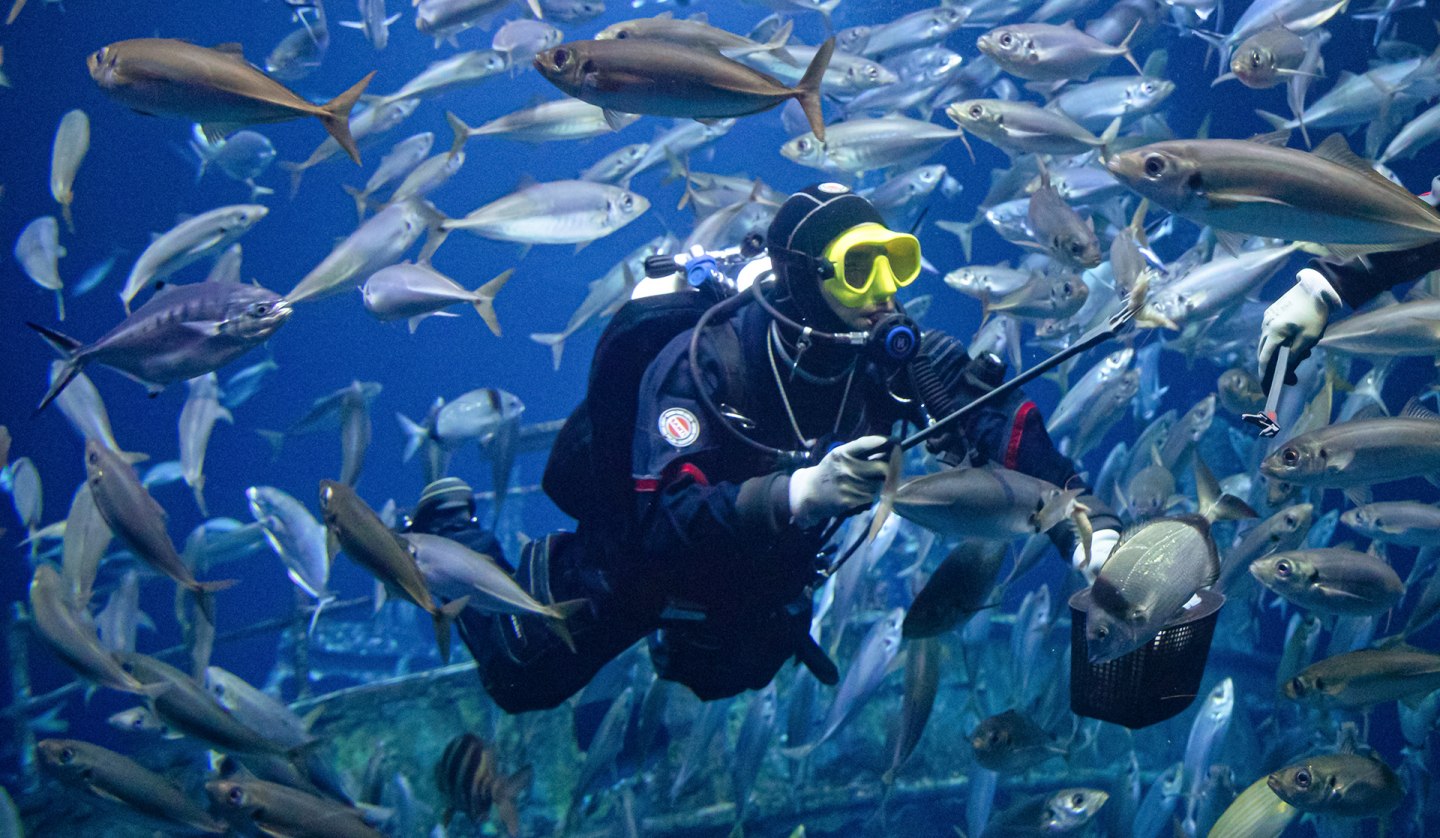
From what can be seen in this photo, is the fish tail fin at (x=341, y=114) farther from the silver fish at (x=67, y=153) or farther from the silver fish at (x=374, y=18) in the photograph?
the silver fish at (x=374, y=18)

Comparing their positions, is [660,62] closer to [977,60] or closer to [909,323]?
[909,323]

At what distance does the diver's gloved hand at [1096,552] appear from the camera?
2.04 m

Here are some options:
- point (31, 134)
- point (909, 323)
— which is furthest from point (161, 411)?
point (909, 323)

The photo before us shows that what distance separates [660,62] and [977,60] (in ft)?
16.0

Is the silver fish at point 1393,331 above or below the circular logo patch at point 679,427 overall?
below

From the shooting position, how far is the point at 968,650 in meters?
4.44

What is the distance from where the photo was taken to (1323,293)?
1886 mm

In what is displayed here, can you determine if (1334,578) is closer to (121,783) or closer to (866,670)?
(866,670)

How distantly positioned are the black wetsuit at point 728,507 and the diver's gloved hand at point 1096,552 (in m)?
0.05

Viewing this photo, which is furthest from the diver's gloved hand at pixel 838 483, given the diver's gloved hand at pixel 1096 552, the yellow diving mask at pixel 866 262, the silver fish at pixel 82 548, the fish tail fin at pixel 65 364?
the silver fish at pixel 82 548

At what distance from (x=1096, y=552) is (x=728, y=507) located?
984mm

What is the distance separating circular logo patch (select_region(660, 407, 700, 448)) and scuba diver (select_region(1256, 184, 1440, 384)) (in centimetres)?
151

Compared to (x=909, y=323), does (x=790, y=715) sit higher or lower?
lower

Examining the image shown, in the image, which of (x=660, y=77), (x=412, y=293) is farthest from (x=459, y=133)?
(x=660, y=77)
